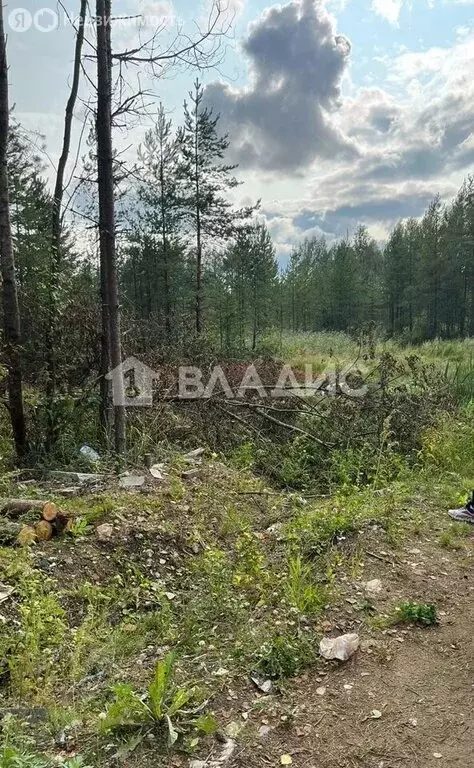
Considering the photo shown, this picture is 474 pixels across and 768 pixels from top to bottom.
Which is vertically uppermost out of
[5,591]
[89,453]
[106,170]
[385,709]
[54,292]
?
[106,170]

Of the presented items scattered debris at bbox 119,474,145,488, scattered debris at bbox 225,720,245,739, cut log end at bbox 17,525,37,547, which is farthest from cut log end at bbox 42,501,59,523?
scattered debris at bbox 225,720,245,739

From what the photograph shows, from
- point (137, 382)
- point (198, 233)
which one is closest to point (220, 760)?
point (137, 382)

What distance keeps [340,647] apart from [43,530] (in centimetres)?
211

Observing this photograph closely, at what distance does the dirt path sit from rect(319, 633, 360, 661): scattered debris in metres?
0.04

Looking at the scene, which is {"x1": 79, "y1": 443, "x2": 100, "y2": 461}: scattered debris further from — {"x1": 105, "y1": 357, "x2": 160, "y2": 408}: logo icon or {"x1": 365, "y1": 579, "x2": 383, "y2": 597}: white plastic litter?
{"x1": 365, "y1": 579, "x2": 383, "y2": 597}: white plastic litter

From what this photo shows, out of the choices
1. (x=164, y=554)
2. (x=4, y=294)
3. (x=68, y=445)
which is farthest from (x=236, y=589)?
(x=4, y=294)

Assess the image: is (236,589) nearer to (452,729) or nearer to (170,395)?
(452,729)

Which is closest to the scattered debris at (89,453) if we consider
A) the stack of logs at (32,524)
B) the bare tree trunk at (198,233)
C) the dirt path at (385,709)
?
the stack of logs at (32,524)

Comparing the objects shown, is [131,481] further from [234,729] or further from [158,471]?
[234,729]

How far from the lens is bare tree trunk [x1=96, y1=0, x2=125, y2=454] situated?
199 inches

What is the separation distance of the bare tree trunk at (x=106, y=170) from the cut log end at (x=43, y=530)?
242cm

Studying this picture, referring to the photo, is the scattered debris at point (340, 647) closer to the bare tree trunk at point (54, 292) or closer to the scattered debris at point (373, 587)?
the scattered debris at point (373, 587)

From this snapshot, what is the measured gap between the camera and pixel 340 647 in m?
2.49

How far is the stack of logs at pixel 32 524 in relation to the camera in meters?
3.31
